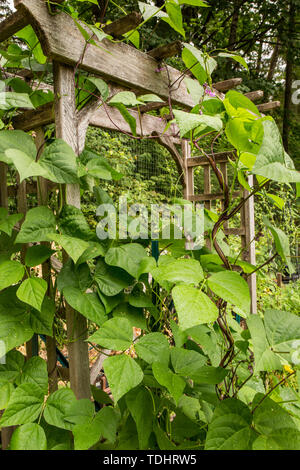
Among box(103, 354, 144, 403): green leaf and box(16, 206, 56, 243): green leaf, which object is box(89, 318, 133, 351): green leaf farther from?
box(16, 206, 56, 243): green leaf

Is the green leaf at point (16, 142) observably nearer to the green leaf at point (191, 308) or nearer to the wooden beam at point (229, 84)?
the green leaf at point (191, 308)

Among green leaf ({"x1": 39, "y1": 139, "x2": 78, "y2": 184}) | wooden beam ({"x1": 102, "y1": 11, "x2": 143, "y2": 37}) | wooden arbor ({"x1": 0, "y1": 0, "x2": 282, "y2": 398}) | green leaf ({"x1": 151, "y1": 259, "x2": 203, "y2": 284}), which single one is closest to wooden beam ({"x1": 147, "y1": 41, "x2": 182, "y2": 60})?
wooden arbor ({"x1": 0, "y1": 0, "x2": 282, "y2": 398})

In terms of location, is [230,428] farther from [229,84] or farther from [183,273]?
[229,84]

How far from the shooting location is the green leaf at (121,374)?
30.1 inches

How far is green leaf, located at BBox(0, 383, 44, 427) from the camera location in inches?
34.5

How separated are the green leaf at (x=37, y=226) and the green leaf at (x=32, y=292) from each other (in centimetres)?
11

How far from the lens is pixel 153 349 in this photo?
0.89 m

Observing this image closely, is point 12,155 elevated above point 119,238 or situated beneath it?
elevated above

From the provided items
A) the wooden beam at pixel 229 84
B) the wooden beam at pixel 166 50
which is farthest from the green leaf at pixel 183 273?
the wooden beam at pixel 229 84

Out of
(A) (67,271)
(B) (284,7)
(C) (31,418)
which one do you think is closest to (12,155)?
(A) (67,271)

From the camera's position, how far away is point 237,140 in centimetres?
84

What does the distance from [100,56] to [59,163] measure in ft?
1.57
